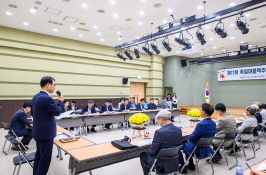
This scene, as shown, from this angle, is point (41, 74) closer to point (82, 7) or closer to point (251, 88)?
point (82, 7)

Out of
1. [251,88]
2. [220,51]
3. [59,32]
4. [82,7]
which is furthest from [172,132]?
[251,88]

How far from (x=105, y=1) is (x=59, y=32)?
3.82 meters

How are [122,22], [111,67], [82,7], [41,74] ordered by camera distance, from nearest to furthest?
[82,7]
[122,22]
[41,74]
[111,67]

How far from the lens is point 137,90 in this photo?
12914mm

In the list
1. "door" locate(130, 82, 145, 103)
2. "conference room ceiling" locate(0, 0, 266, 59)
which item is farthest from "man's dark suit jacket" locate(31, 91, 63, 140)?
"door" locate(130, 82, 145, 103)

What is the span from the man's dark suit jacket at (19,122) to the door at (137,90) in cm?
853

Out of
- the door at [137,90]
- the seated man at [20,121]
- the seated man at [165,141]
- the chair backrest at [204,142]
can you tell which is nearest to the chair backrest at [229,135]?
the chair backrest at [204,142]

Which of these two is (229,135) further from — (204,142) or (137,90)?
(137,90)

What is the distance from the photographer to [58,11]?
6168 mm

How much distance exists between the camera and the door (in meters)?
12.6

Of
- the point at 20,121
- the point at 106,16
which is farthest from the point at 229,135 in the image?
the point at 106,16

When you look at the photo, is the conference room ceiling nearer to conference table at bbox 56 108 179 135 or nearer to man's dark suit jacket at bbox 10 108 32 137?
man's dark suit jacket at bbox 10 108 32 137

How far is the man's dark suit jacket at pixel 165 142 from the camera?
2.28 m

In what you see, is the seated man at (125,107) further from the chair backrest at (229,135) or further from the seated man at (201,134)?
the seated man at (201,134)
